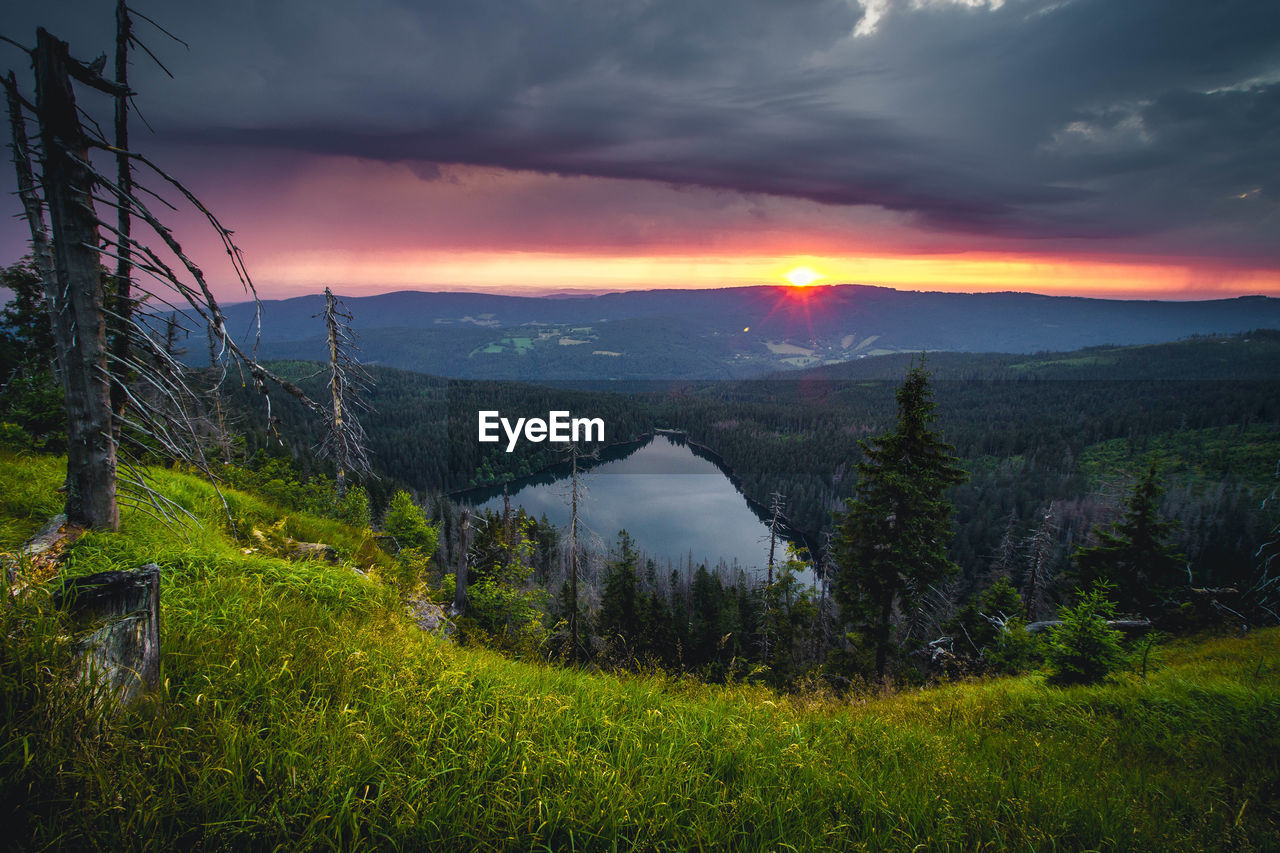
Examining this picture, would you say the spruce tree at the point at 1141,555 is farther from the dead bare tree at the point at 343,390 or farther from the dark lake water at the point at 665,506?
the dark lake water at the point at 665,506

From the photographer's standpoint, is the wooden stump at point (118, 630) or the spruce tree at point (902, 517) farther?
the spruce tree at point (902, 517)

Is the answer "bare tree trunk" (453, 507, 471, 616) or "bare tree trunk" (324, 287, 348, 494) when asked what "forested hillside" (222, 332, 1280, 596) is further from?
"bare tree trunk" (324, 287, 348, 494)

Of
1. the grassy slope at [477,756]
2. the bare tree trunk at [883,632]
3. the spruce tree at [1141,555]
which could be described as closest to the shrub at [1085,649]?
the grassy slope at [477,756]

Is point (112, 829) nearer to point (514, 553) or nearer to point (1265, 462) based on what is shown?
point (514, 553)

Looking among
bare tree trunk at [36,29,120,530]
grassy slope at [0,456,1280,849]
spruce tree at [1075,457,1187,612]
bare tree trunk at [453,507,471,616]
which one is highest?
bare tree trunk at [36,29,120,530]

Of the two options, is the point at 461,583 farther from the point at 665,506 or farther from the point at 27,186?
the point at 665,506

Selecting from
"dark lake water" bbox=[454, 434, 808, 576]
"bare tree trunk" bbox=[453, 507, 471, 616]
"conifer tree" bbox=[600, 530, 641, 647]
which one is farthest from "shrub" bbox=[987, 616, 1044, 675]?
"dark lake water" bbox=[454, 434, 808, 576]

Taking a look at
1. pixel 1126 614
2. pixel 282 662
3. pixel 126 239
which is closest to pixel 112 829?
pixel 282 662
